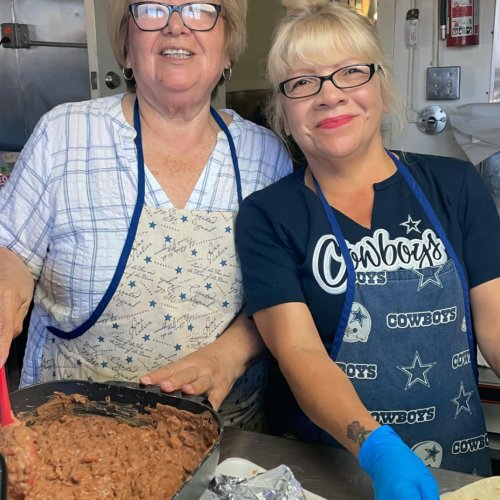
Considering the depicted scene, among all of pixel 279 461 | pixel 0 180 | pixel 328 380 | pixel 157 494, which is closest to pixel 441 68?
pixel 328 380

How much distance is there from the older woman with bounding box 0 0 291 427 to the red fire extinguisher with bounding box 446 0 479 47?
1228 millimetres

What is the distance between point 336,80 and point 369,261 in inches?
15.8

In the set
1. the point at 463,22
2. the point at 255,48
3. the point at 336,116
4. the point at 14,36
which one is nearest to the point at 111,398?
the point at 336,116

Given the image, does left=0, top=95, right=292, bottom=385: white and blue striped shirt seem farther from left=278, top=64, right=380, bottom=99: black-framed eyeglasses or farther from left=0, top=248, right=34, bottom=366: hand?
left=278, top=64, right=380, bottom=99: black-framed eyeglasses

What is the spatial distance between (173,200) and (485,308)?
0.75 m

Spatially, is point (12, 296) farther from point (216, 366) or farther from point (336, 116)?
point (336, 116)

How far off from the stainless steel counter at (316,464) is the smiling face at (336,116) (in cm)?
62

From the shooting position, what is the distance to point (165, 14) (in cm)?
130

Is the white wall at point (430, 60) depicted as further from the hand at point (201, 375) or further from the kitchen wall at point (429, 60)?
the hand at point (201, 375)

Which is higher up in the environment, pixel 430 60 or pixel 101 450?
pixel 430 60

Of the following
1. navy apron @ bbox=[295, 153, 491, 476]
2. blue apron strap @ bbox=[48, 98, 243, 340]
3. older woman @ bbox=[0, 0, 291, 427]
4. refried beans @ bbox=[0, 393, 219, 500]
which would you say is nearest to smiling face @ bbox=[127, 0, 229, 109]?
older woman @ bbox=[0, 0, 291, 427]

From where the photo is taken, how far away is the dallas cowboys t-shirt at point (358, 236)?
128 cm

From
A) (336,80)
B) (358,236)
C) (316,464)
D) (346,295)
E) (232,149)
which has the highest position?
(336,80)

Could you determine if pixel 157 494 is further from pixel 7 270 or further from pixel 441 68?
pixel 441 68
